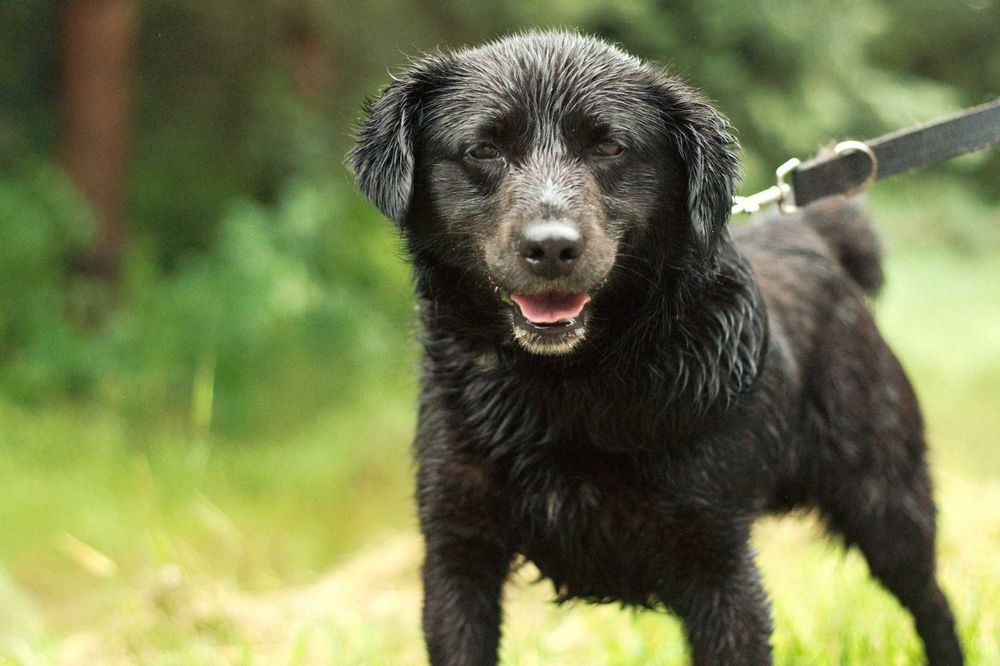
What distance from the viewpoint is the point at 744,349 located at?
3002mm

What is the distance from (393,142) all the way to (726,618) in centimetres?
143

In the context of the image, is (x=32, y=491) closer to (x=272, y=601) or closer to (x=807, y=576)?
(x=272, y=601)

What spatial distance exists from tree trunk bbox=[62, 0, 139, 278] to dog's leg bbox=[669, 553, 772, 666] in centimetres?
674

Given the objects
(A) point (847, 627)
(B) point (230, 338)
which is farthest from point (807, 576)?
(B) point (230, 338)

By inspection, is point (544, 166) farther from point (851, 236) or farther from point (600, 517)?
point (851, 236)

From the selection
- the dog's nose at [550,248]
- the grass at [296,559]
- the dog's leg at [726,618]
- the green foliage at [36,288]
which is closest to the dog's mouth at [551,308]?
the dog's nose at [550,248]

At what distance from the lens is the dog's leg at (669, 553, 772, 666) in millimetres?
2871

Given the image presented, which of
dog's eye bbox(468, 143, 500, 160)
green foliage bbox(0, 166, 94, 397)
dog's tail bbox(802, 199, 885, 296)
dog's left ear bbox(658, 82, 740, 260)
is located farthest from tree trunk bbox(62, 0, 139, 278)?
dog's left ear bbox(658, 82, 740, 260)

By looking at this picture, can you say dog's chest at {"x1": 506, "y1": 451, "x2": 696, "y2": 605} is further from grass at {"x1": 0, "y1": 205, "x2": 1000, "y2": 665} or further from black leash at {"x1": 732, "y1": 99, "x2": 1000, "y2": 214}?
black leash at {"x1": 732, "y1": 99, "x2": 1000, "y2": 214}

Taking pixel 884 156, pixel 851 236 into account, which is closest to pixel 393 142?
pixel 884 156

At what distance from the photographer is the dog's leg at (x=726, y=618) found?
2.87 metres

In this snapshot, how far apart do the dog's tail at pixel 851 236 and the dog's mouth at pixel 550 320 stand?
1.56m

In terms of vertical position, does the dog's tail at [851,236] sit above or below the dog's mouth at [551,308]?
above

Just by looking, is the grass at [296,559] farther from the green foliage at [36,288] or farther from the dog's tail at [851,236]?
the dog's tail at [851,236]
